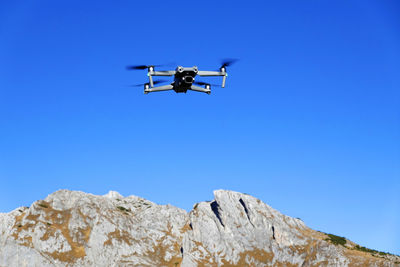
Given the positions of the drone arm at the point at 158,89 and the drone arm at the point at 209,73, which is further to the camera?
the drone arm at the point at 158,89

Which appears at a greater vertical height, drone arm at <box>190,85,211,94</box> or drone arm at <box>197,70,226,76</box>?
drone arm at <box>197,70,226,76</box>

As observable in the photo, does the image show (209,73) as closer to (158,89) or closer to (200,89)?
(200,89)

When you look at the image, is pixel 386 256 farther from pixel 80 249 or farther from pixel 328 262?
pixel 80 249

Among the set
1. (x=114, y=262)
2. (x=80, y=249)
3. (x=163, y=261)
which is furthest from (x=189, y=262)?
(x=80, y=249)

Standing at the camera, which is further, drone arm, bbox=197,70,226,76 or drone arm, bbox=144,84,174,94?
drone arm, bbox=144,84,174,94

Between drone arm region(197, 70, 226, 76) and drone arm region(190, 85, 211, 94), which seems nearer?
drone arm region(197, 70, 226, 76)

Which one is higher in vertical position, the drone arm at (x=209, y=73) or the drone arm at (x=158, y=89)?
the drone arm at (x=209, y=73)

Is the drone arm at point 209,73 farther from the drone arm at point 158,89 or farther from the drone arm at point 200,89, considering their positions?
the drone arm at point 158,89

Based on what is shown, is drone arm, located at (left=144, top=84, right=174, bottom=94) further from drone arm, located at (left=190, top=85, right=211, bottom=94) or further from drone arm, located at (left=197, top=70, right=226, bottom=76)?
drone arm, located at (left=197, top=70, right=226, bottom=76)

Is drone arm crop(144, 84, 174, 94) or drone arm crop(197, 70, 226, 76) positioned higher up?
drone arm crop(197, 70, 226, 76)

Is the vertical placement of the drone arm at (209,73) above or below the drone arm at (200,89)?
above

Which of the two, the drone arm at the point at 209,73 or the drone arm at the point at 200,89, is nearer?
the drone arm at the point at 209,73

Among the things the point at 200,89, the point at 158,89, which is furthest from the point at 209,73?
the point at 158,89
